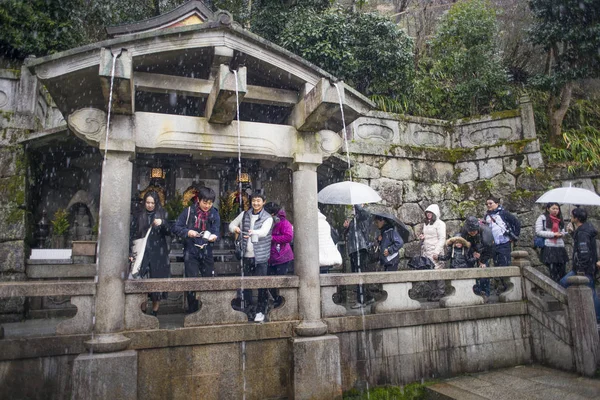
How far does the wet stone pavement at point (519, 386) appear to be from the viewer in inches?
220

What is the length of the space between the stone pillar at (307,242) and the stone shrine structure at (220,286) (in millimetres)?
22

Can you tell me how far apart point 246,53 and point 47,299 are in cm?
645

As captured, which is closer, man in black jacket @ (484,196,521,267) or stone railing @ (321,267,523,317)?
stone railing @ (321,267,523,317)

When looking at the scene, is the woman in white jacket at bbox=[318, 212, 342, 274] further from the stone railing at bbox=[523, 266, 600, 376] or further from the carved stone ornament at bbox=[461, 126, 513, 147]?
the carved stone ornament at bbox=[461, 126, 513, 147]

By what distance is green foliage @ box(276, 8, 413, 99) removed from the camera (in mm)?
12570

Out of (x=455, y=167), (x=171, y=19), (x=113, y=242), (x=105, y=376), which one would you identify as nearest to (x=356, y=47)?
(x=455, y=167)

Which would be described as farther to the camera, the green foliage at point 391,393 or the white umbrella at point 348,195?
the white umbrella at point 348,195

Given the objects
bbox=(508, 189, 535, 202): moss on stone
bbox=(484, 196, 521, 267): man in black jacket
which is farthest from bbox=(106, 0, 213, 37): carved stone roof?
bbox=(508, 189, 535, 202): moss on stone

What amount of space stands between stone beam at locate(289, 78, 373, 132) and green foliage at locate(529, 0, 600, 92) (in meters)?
10.5

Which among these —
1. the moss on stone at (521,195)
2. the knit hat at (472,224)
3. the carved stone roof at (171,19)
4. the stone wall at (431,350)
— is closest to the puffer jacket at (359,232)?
the knit hat at (472,224)

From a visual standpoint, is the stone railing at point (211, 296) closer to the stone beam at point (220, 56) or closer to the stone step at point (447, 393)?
the stone step at point (447, 393)

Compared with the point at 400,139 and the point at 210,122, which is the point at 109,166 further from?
the point at 400,139

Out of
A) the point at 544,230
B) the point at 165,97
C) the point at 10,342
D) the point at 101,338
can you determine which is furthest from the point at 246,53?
the point at 544,230

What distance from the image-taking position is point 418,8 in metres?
21.8
